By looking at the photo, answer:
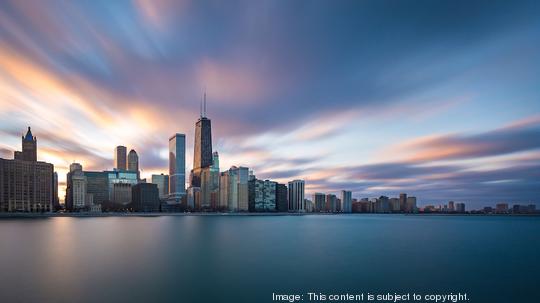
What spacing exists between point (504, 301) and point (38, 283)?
50.2m

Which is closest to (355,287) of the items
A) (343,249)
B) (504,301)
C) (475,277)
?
(504,301)

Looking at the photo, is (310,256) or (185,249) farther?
(185,249)

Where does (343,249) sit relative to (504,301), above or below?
below

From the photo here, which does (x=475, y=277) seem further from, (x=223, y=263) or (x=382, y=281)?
(x=223, y=263)

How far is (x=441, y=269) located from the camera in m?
45.5

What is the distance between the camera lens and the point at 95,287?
3419 centimetres

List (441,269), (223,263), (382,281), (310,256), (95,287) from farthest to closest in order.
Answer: (310,256)
(223,263)
(441,269)
(382,281)
(95,287)

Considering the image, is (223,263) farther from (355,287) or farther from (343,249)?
(343,249)

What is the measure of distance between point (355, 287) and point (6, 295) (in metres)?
35.7

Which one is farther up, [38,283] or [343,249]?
[38,283]

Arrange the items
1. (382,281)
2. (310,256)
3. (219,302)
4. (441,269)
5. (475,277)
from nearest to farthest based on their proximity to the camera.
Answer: (219,302) → (382,281) → (475,277) → (441,269) → (310,256)

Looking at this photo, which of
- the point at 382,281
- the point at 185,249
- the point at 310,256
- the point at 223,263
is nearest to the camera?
the point at 382,281

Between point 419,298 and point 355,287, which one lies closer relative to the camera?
point 419,298

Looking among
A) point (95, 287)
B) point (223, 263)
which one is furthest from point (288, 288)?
point (95, 287)
